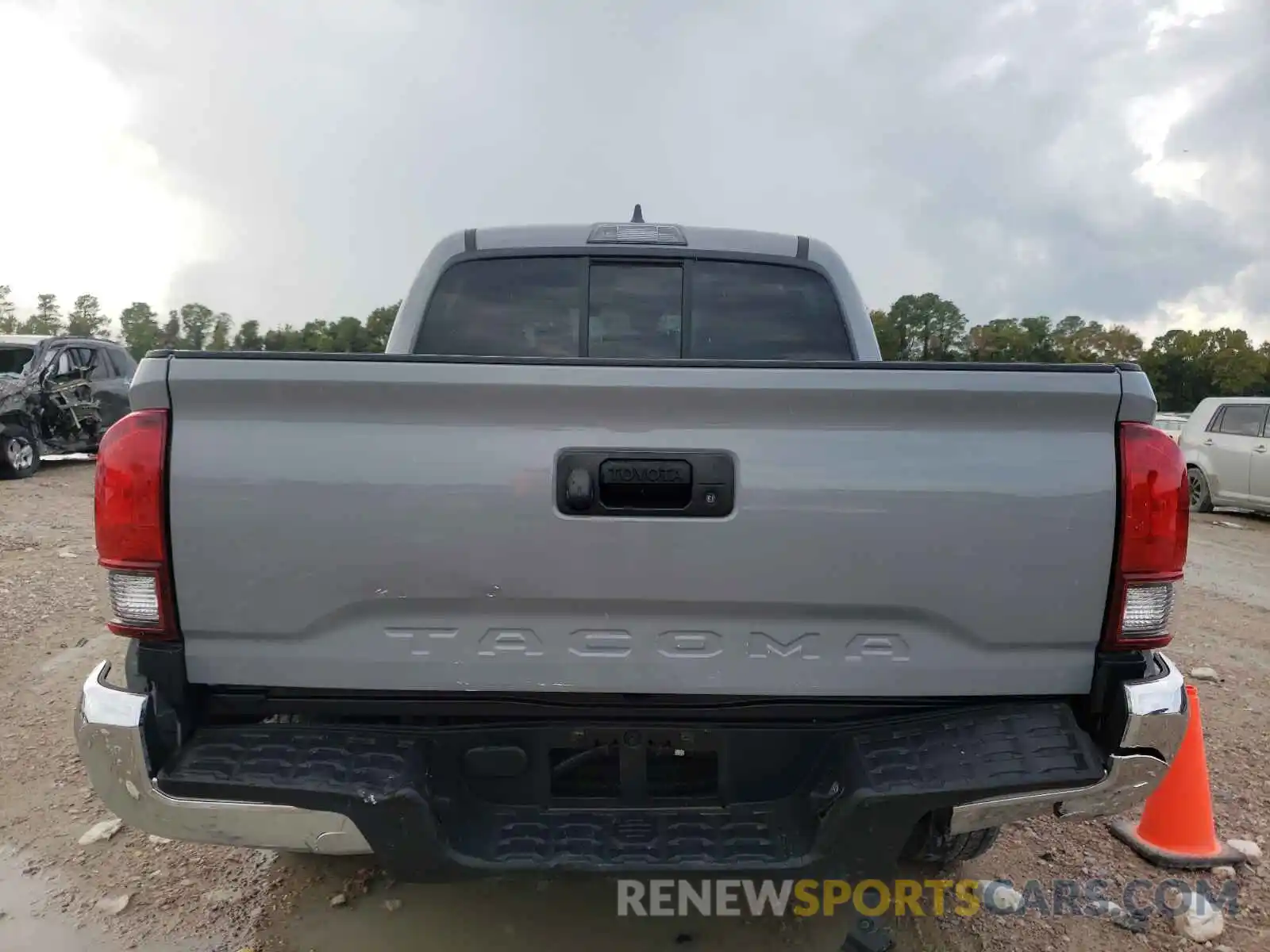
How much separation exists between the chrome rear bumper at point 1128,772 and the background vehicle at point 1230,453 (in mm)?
10964

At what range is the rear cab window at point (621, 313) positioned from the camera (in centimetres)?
341

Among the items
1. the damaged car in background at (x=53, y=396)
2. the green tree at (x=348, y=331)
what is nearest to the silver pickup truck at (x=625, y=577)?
the damaged car in background at (x=53, y=396)

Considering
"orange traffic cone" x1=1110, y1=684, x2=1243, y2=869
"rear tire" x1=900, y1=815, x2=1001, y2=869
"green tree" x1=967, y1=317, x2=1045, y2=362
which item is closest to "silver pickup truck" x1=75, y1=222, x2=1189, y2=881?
"rear tire" x1=900, y1=815, x2=1001, y2=869

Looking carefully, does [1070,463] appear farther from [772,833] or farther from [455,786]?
[455,786]

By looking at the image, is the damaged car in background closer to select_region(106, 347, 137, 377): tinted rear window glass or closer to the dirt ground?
select_region(106, 347, 137, 377): tinted rear window glass

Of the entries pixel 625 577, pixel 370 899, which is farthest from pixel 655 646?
pixel 370 899

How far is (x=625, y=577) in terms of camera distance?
1824 millimetres

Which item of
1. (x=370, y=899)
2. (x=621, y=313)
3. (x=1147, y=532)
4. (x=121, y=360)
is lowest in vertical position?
(x=370, y=899)

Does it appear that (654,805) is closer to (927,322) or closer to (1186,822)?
(1186,822)

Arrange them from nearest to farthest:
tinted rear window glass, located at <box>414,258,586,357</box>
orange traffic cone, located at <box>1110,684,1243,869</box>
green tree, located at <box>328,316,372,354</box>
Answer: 1. orange traffic cone, located at <box>1110,684,1243,869</box>
2. tinted rear window glass, located at <box>414,258,586,357</box>
3. green tree, located at <box>328,316,372,354</box>

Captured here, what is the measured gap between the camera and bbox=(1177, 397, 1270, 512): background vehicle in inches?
428

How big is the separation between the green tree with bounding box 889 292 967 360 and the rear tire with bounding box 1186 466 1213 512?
400 centimetres

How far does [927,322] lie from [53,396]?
1541cm

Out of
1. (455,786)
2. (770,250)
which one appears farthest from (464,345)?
(455,786)
